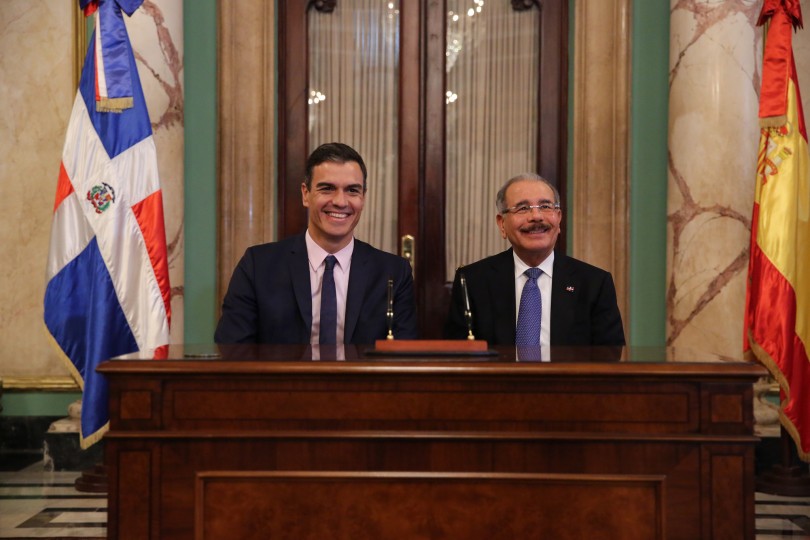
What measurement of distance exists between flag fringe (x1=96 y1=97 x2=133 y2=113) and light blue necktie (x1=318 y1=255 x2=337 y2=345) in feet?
5.60

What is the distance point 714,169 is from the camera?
4832 millimetres

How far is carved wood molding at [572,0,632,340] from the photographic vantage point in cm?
525

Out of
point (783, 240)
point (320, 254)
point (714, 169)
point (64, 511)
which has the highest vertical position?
point (714, 169)

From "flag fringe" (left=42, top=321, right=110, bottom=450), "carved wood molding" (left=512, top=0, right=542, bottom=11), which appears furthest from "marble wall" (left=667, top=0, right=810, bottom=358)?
"flag fringe" (left=42, top=321, right=110, bottom=450)

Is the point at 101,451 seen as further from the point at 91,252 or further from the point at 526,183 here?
the point at 526,183

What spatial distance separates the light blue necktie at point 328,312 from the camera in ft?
10.5

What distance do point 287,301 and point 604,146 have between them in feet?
9.03

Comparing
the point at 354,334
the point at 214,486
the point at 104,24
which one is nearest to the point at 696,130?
the point at 354,334

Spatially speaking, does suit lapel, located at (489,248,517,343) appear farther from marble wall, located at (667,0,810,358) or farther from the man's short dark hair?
marble wall, located at (667,0,810,358)

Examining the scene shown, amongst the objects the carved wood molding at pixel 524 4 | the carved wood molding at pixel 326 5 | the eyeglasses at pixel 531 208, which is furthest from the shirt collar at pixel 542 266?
the carved wood molding at pixel 326 5

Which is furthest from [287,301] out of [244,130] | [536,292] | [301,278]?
[244,130]

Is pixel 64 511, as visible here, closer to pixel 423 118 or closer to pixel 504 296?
pixel 504 296

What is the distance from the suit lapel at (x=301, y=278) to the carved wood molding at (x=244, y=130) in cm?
199

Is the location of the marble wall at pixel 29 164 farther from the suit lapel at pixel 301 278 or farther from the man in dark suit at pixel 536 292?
the man in dark suit at pixel 536 292
